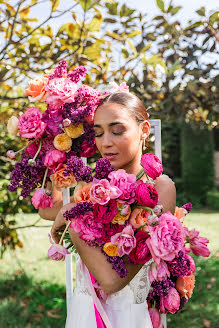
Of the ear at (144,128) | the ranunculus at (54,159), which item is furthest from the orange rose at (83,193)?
the ear at (144,128)

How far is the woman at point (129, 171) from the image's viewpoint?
168cm

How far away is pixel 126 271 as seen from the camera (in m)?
1.41

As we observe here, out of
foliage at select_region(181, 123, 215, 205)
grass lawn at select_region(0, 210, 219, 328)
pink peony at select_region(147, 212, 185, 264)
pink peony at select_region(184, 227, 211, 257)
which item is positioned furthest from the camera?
foliage at select_region(181, 123, 215, 205)

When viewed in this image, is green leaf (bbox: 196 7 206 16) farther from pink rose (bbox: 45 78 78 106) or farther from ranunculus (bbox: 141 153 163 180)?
ranunculus (bbox: 141 153 163 180)

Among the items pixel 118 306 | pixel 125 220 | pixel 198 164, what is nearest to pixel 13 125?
pixel 125 220

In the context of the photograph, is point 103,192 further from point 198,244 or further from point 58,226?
point 198,244

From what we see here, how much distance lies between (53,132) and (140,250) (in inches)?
26.6

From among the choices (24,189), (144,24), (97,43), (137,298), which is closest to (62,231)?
(24,189)

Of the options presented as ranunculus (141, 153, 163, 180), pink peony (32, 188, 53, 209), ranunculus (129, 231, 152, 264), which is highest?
ranunculus (141, 153, 163, 180)

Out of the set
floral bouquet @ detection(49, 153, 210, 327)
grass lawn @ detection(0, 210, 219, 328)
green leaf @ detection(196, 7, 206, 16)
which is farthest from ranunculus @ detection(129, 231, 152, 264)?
grass lawn @ detection(0, 210, 219, 328)

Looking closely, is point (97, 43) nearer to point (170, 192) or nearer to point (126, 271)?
point (170, 192)

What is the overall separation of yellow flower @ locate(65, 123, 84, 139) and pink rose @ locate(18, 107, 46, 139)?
109 millimetres

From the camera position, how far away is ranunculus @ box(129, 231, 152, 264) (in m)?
1.38

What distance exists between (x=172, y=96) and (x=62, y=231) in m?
1.77
